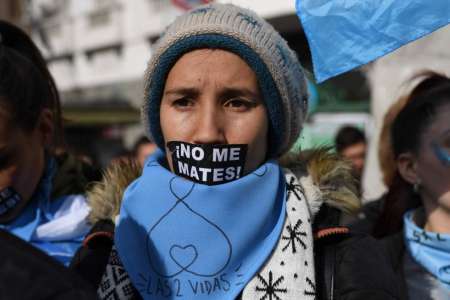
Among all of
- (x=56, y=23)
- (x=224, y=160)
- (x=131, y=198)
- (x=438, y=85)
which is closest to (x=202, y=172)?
(x=224, y=160)

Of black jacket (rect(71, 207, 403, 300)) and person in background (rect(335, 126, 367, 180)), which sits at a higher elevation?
black jacket (rect(71, 207, 403, 300))

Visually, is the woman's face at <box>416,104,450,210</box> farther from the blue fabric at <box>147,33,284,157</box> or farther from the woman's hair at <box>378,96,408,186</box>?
the blue fabric at <box>147,33,284,157</box>

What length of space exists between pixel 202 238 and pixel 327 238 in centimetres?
32

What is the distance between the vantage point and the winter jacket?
1.24 metres

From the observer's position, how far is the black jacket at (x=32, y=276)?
0.67 m

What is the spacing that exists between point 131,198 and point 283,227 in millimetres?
390

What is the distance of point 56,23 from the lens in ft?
59.2

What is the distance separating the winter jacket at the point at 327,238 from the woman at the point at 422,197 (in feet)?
1.46

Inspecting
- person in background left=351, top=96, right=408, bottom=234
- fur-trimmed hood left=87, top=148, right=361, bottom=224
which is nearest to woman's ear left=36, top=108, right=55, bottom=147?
fur-trimmed hood left=87, top=148, right=361, bottom=224

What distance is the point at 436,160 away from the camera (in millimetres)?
1791

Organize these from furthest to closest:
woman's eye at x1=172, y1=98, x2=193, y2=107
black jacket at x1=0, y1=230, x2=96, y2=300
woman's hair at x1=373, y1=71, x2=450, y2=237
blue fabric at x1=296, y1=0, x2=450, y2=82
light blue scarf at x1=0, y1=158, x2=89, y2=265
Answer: woman's hair at x1=373, y1=71, x2=450, y2=237 → light blue scarf at x1=0, y1=158, x2=89, y2=265 → woman's eye at x1=172, y1=98, x2=193, y2=107 → blue fabric at x1=296, y1=0, x2=450, y2=82 → black jacket at x1=0, y1=230, x2=96, y2=300

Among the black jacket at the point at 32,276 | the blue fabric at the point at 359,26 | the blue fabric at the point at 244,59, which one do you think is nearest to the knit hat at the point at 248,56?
the blue fabric at the point at 244,59

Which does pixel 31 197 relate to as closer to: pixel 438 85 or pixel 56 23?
pixel 438 85

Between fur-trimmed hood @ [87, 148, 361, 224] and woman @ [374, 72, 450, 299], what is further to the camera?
woman @ [374, 72, 450, 299]
